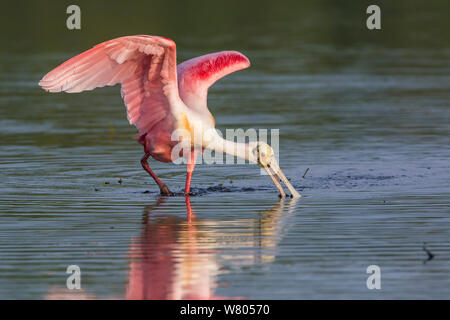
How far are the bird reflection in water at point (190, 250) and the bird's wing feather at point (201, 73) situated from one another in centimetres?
221

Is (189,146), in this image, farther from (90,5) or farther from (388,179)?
(90,5)

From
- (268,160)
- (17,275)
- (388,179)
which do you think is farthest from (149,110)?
(17,275)

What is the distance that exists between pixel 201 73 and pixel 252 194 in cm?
219

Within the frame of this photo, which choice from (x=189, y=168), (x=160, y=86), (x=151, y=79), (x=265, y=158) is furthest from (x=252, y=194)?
(x=151, y=79)

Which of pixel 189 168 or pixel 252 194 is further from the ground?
pixel 189 168

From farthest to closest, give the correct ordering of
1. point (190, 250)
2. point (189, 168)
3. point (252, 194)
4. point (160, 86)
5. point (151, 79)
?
point (189, 168), point (252, 194), point (160, 86), point (151, 79), point (190, 250)

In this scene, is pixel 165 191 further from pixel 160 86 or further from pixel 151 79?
pixel 151 79

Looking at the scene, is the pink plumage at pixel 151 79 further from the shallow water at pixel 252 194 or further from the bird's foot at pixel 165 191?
the shallow water at pixel 252 194

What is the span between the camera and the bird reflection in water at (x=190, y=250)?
416 inches

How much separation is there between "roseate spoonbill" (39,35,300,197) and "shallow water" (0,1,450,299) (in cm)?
59

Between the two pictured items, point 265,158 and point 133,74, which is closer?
point 133,74

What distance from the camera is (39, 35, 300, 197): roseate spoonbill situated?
14.7 metres

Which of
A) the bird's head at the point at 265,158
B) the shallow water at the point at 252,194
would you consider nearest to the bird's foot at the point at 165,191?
the shallow water at the point at 252,194

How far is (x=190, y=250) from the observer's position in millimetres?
12125
